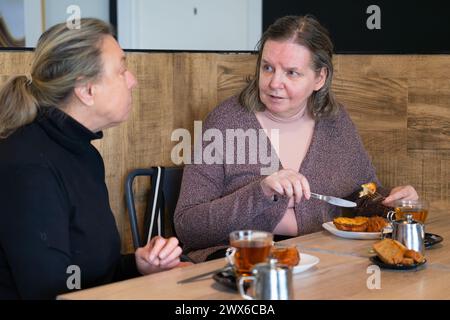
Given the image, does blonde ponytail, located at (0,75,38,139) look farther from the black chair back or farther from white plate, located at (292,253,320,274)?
the black chair back

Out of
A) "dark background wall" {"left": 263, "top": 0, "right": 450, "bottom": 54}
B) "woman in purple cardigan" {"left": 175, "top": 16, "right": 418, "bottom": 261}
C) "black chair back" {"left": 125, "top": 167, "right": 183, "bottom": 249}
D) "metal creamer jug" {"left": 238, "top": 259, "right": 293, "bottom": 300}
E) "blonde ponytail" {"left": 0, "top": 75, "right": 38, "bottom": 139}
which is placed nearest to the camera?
"metal creamer jug" {"left": 238, "top": 259, "right": 293, "bottom": 300}

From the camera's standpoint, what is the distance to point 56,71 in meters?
1.98

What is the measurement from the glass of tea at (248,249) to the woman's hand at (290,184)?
477 millimetres

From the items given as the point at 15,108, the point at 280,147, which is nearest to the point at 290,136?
the point at 280,147

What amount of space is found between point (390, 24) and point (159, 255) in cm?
211

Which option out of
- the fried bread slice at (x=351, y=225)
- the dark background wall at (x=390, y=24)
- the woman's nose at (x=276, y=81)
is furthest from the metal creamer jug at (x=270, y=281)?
the dark background wall at (x=390, y=24)

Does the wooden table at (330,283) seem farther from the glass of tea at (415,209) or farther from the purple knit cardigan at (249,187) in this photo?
the purple knit cardigan at (249,187)

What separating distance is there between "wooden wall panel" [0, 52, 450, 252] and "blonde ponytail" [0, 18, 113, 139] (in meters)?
0.88

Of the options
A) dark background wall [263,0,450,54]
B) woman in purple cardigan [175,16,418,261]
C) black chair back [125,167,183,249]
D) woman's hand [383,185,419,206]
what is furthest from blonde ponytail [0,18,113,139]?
dark background wall [263,0,450,54]

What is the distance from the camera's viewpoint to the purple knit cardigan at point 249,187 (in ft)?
7.89

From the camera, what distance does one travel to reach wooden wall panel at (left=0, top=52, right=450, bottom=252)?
2945mm

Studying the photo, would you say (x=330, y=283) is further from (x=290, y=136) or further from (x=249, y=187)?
(x=290, y=136)

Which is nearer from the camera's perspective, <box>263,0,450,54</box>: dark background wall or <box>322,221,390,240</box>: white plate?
<box>322,221,390,240</box>: white plate

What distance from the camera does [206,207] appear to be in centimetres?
247
